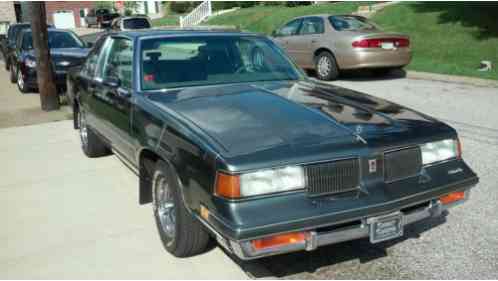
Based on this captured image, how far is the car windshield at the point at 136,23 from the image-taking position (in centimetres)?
2661

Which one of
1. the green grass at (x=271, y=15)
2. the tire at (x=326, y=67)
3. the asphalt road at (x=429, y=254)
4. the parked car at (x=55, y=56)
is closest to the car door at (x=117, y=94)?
the asphalt road at (x=429, y=254)

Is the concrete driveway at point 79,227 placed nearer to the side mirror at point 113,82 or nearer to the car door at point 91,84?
the car door at point 91,84

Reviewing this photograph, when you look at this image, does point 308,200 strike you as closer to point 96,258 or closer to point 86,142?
point 96,258

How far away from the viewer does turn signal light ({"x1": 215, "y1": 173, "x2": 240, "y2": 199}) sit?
9.15ft

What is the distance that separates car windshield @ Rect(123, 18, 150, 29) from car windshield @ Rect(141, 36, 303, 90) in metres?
23.2

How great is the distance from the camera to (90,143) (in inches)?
250

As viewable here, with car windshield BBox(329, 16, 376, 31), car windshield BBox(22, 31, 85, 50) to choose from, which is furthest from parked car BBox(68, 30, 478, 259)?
car windshield BBox(22, 31, 85, 50)

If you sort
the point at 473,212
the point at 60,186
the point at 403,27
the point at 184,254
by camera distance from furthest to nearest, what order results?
the point at 403,27, the point at 60,186, the point at 473,212, the point at 184,254

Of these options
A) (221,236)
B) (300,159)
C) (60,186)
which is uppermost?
(300,159)

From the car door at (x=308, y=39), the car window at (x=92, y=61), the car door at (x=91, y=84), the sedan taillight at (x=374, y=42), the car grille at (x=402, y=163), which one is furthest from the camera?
the car door at (x=308, y=39)

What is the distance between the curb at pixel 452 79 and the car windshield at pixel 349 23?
1.53m

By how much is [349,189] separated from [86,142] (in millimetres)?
4429

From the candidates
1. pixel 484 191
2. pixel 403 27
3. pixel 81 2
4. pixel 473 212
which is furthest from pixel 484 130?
pixel 81 2

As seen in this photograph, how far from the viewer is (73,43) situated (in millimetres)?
12992
